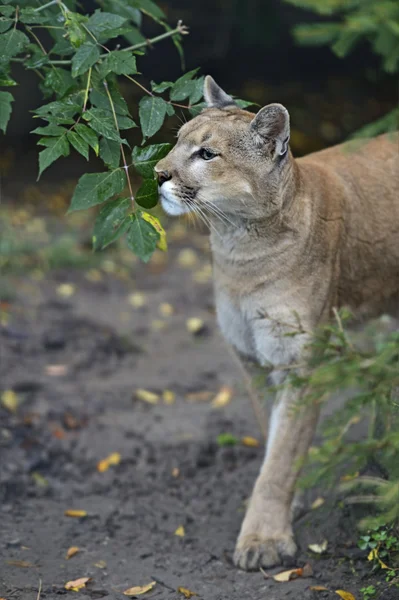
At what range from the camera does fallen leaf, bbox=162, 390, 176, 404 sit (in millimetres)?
6177

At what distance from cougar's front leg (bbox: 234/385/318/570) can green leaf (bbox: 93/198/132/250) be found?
3.90 ft

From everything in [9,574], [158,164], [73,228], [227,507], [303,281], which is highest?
[158,164]

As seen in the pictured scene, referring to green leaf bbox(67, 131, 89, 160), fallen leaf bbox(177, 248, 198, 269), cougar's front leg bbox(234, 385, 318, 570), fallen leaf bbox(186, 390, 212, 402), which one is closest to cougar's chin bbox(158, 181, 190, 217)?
green leaf bbox(67, 131, 89, 160)

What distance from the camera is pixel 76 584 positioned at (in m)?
3.81

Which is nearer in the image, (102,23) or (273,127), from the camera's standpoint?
(102,23)

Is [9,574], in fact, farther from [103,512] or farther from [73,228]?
[73,228]

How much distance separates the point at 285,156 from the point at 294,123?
7.31 m

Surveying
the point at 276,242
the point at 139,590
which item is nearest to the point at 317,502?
the point at 139,590

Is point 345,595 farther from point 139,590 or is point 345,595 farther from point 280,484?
point 139,590

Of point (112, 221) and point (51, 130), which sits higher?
point (51, 130)

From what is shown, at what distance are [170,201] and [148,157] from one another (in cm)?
36

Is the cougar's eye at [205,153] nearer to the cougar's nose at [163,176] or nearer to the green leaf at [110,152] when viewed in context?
the cougar's nose at [163,176]

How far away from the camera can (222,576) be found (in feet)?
13.3

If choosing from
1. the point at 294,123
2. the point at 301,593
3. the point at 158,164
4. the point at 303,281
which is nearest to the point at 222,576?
the point at 301,593
